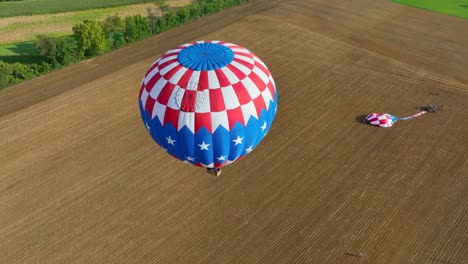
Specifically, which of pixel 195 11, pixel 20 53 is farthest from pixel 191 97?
pixel 195 11

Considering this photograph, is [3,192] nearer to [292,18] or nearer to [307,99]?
[307,99]

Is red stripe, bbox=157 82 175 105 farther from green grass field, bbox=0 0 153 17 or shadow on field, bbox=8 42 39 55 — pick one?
green grass field, bbox=0 0 153 17

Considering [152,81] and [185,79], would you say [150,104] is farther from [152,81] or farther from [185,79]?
[185,79]

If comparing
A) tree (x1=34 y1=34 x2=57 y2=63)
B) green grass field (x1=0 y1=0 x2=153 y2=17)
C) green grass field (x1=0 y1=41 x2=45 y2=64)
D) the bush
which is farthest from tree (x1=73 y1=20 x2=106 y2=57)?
green grass field (x1=0 y1=0 x2=153 y2=17)

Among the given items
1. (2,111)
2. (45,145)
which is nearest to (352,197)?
(45,145)

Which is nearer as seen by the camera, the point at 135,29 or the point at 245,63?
the point at 245,63

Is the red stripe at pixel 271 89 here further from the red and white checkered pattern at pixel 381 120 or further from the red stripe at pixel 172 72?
the red and white checkered pattern at pixel 381 120

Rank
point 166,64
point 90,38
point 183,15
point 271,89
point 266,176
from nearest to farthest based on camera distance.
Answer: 1. point 166,64
2. point 271,89
3. point 266,176
4. point 90,38
5. point 183,15
